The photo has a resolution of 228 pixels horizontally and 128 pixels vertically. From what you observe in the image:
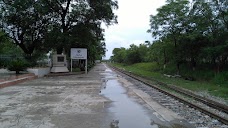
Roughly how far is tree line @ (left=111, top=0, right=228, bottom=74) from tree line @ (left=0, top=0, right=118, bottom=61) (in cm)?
850

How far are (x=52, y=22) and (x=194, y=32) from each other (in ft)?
62.9

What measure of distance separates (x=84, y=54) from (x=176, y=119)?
104 feet

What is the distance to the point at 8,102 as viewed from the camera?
12391 mm

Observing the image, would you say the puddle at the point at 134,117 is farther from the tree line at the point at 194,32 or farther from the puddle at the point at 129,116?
the tree line at the point at 194,32

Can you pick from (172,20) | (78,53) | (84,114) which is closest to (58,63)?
(78,53)

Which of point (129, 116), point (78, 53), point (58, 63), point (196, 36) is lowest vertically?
point (129, 116)

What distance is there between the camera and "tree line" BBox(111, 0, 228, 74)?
1042 inches

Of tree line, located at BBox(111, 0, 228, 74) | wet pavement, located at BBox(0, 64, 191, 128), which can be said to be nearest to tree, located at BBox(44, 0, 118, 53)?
tree line, located at BBox(111, 0, 228, 74)

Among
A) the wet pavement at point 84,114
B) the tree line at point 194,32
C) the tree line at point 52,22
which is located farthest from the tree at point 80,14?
the wet pavement at point 84,114

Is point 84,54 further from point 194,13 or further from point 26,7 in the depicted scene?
point 194,13

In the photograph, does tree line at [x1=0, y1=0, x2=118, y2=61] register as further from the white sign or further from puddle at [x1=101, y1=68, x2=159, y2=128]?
puddle at [x1=101, y1=68, x2=159, y2=128]

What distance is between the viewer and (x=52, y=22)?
39.5 metres

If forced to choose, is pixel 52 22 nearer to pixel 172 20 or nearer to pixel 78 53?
pixel 78 53

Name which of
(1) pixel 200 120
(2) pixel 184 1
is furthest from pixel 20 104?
(2) pixel 184 1
